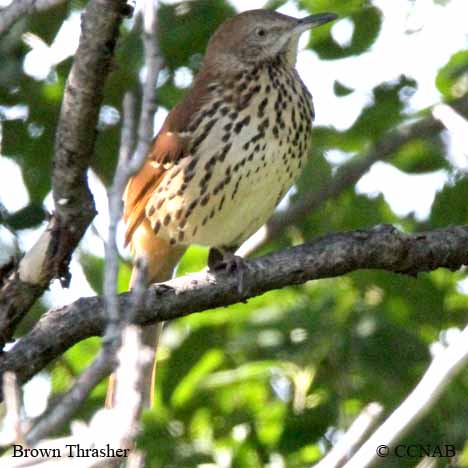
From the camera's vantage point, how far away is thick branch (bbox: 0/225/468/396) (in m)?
3.37

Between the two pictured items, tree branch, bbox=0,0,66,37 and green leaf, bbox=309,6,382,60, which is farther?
green leaf, bbox=309,6,382,60

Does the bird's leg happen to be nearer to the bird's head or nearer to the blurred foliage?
the blurred foliage

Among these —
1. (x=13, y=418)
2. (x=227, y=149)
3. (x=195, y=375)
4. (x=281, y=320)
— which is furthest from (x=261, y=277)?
(x=13, y=418)

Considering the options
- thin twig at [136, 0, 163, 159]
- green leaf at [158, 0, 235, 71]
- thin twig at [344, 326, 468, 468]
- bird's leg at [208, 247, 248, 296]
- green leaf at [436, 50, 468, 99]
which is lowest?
thin twig at [344, 326, 468, 468]

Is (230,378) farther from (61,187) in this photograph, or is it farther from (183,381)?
(61,187)

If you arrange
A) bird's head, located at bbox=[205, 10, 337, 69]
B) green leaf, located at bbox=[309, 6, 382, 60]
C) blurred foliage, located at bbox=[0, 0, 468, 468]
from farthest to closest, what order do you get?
bird's head, located at bbox=[205, 10, 337, 69] < green leaf, located at bbox=[309, 6, 382, 60] < blurred foliage, located at bbox=[0, 0, 468, 468]

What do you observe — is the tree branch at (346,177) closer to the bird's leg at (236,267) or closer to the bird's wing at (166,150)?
the bird's wing at (166,150)

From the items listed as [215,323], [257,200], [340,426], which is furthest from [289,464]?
[257,200]

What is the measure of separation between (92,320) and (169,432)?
81cm

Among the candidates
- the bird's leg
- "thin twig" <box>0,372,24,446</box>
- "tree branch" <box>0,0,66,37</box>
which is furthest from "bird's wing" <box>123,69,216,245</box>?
"thin twig" <box>0,372,24,446</box>

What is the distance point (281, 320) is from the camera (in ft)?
14.1

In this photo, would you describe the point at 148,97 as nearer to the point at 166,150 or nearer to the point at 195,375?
the point at 195,375

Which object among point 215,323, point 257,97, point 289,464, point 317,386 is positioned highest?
point 257,97

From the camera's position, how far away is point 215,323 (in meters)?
4.54
